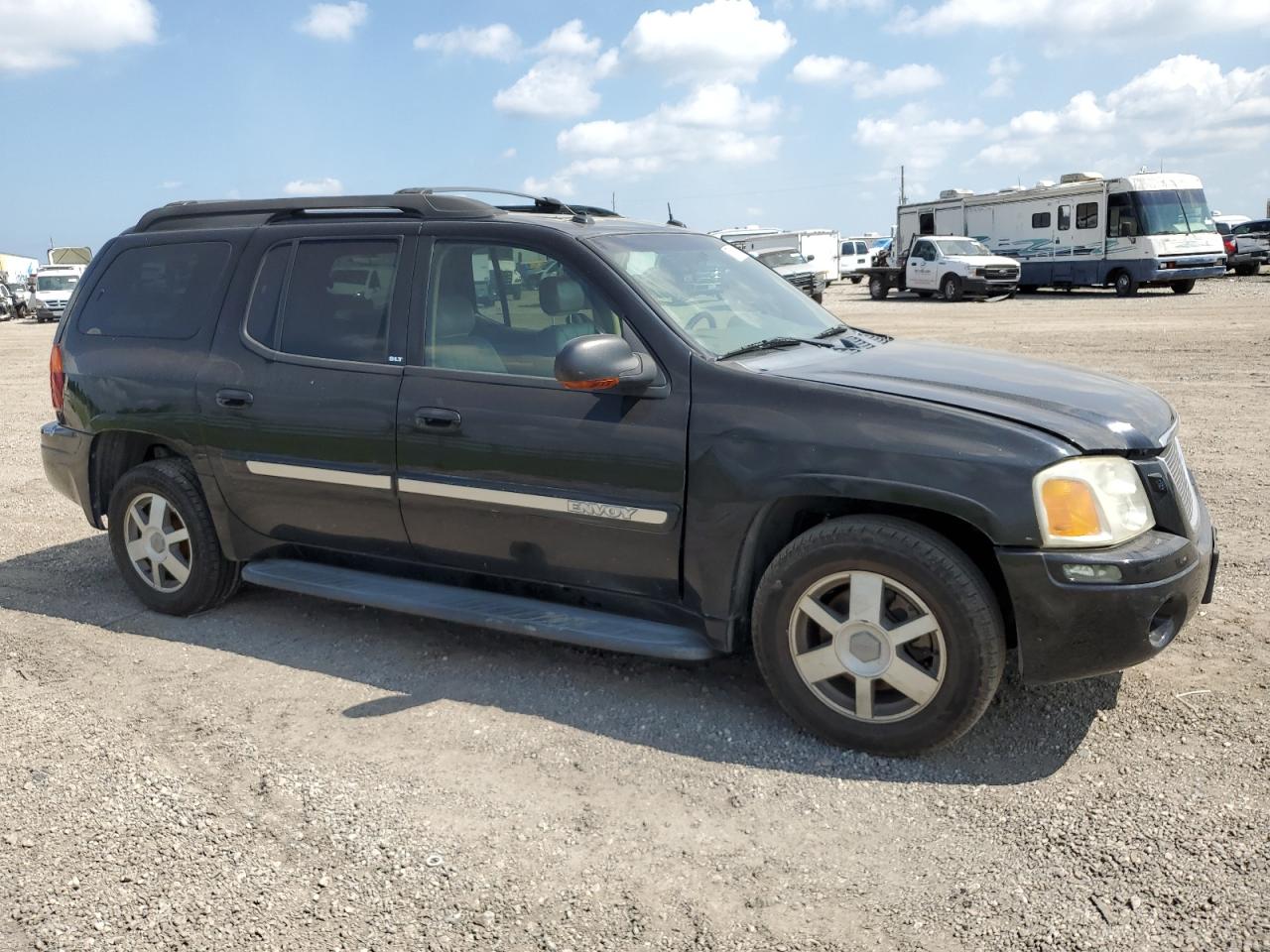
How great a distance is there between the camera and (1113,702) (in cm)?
396

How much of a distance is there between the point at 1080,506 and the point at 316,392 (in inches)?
118

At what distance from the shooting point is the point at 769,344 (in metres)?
4.22

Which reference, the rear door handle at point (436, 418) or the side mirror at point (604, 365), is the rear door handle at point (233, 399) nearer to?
the rear door handle at point (436, 418)

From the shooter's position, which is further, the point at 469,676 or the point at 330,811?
the point at 469,676

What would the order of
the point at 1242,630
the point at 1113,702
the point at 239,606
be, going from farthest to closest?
the point at 239,606 → the point at 1242,630 → the point at 1113,702

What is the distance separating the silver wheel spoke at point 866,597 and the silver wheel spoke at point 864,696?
214 millimetres

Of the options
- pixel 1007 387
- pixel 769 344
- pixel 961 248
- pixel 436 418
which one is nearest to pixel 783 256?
pixel 961 248

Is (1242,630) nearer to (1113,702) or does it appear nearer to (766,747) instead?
(1113,702)

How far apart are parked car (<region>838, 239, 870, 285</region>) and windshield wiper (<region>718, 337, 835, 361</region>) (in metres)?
45.3

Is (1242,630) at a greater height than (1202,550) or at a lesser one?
lesser

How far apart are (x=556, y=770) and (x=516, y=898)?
0.71 metres

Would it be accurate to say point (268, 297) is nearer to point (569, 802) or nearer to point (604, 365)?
point (604, 365)

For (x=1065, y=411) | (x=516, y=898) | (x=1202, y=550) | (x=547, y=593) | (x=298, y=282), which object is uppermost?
(x=298, y=282)

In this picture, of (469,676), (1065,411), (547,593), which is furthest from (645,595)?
(1065,411)
